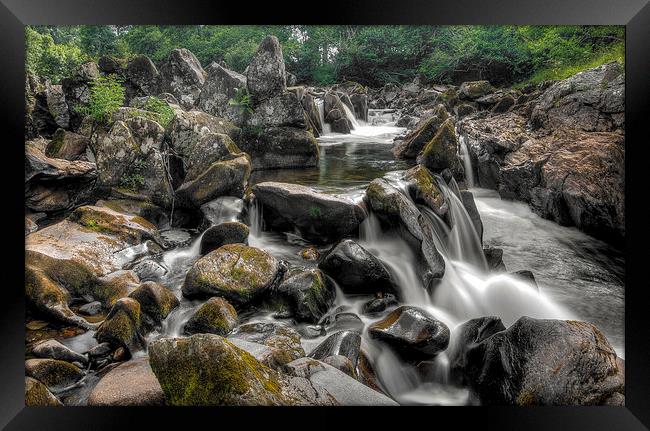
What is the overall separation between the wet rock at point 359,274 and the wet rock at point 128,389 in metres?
1.90

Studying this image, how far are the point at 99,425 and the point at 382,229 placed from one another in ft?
10.0

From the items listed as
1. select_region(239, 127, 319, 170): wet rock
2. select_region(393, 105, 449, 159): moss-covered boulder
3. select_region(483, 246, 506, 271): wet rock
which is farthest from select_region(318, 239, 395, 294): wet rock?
select_region(393, 105, 449, 159): moss-covered boulder

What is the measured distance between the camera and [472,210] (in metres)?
4.76

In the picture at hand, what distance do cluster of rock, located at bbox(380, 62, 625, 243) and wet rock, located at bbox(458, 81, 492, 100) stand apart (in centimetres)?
2

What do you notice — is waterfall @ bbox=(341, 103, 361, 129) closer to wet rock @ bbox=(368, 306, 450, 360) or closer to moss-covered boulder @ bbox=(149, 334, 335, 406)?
wet rock @ bbox=(368, 306, 450, 360)

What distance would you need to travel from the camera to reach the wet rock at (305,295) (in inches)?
136

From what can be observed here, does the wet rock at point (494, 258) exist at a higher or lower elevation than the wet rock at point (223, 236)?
lower

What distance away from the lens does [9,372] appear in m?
2.47

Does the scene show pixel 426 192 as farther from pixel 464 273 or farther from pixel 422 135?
pixel 422 135

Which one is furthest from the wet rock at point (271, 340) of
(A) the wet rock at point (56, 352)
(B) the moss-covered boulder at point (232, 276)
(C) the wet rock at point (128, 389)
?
(A) the wet rock at point (56, 352)

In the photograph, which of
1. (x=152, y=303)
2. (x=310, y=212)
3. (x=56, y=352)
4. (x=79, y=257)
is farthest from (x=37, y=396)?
(x=310, y=212)

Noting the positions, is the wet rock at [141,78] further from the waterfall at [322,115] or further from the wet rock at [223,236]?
the waterfall at [322,115]
